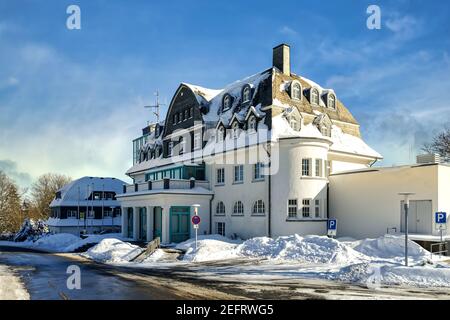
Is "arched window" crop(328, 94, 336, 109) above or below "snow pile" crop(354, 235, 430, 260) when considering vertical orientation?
above

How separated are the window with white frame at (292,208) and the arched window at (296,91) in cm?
902

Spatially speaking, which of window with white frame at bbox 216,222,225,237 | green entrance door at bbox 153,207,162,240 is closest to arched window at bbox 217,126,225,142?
window with white frame at bbox 216,222,225,237

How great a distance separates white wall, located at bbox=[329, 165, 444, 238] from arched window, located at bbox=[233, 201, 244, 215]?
6567 millimetres

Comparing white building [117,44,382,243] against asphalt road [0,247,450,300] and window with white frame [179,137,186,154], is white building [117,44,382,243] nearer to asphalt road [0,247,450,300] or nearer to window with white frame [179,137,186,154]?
window with white frame [179,137,186,154]

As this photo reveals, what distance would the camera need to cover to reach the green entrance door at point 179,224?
34.7 m

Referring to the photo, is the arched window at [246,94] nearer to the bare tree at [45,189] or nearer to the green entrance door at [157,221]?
the green entrance door at [157,221]

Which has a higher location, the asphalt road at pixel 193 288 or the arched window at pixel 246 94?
the arched window at pixel 246 94

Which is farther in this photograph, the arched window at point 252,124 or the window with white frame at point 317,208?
the arched window at point 252,124

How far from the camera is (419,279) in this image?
16203 millimetres

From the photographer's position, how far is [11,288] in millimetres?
15867

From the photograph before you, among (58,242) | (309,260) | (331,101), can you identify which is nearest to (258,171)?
(309,260)

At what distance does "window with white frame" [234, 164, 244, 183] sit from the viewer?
3356cm

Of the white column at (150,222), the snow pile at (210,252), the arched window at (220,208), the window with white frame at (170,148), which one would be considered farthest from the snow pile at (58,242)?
the snow pile at (210,252)

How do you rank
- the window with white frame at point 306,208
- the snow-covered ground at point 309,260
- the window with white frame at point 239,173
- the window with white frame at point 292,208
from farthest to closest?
the window with white frame at point 239,173
the window with white frame at point 306,208
the window with white frame at point 292,208
the snow-covered ground at point 309,260
